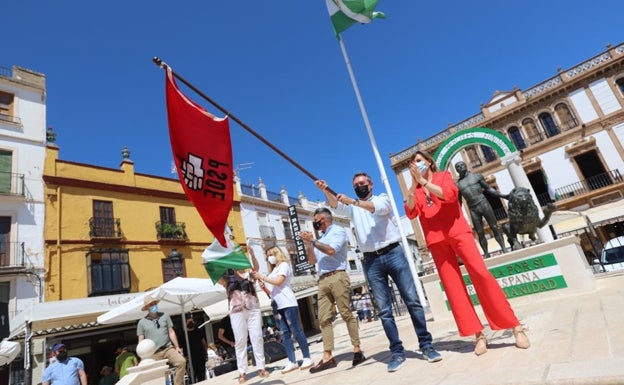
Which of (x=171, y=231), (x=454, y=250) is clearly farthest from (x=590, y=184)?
A: (x=171, y=231)

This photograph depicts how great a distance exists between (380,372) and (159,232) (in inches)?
708

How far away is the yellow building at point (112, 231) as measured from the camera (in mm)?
14891

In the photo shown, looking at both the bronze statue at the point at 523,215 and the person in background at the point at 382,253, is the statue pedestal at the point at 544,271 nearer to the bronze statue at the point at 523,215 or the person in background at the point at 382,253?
the bronze statue at the point at 523,215

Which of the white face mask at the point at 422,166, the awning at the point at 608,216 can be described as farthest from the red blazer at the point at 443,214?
the awning at the point at 608,216

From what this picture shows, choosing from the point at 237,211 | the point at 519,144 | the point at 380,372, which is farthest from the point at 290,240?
the point at 380,372

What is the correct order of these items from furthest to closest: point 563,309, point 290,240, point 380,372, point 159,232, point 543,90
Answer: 1. point 290,240
2. point 543,90
3. point 159,232
4. point 563,309
5. point 380,372

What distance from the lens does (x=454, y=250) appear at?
3.02m

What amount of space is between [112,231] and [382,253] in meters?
16.9

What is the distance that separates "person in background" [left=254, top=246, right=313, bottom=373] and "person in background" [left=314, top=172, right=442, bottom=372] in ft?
5.00

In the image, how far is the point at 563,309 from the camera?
12.5 ft

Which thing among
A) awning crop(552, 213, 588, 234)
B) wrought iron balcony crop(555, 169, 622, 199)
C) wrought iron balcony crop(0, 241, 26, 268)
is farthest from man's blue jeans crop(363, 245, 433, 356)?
wrought iron balcony crop(555, 169, 622, 199)

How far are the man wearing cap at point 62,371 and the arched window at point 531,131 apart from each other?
25.9 metres

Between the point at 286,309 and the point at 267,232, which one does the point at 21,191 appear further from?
the point at 286,309

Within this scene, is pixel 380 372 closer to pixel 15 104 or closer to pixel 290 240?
pixel 15 104
